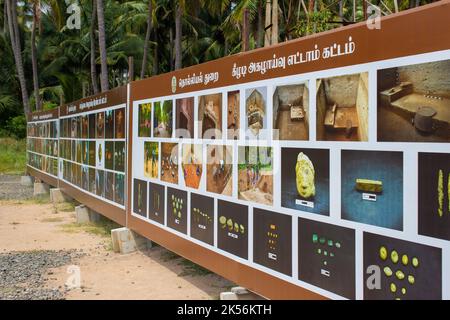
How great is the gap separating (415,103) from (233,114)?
2.63m

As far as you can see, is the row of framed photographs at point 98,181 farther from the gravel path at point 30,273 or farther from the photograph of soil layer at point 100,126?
the gravel path at point 30,273

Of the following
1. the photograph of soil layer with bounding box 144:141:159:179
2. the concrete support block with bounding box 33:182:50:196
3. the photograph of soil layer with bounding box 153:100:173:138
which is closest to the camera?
the photograph of soil layer with bounding box 153:100:173:138

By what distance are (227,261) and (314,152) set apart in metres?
2.06

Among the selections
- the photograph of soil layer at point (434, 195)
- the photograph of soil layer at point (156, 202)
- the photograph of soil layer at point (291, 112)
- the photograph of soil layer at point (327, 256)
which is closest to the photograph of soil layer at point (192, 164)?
the photograph of soil layer at point (156, 202)

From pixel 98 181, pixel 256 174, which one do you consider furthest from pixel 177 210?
pixel 98 181

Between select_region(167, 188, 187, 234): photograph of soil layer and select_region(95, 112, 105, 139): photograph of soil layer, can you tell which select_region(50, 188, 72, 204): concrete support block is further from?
select_region(167, 188, 187, 234): photograph of soil layer

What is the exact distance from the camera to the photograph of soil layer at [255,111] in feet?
17.4

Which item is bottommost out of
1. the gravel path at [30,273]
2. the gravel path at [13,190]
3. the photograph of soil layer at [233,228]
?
the gravel path at [30,273]

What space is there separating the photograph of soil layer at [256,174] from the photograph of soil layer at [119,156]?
449 cm

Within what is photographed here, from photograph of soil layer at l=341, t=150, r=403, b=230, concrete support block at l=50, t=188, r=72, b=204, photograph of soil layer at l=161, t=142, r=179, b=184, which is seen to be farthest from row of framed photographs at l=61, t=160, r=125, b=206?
photograph of soil layer at l=341, t=150, r=403, b=230

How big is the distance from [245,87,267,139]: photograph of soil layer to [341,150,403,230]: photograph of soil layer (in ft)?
4.28

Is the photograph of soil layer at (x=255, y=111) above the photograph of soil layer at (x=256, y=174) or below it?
above

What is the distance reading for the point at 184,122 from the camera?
285 inches

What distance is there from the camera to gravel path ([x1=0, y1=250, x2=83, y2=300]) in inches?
276
